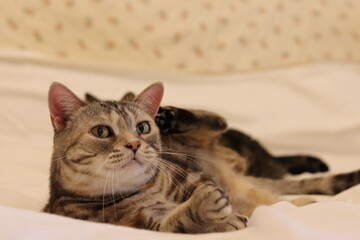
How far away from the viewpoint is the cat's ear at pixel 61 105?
1.06 m

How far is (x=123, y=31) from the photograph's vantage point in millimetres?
2201

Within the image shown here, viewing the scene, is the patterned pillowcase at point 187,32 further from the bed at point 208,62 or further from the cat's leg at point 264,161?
the cat's leg at point 264,161

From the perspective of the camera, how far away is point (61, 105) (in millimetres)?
1079

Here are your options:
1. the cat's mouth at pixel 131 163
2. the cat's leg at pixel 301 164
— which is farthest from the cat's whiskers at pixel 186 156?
the cat's leg at pixel 301 164

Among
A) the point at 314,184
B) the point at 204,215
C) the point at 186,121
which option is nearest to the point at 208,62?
the point at 314,184

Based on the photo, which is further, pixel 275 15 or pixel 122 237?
pixel 275 15

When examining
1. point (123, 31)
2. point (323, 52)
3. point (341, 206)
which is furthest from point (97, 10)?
point (341, 206)

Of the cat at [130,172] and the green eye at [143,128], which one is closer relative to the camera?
the cat at [130,172]

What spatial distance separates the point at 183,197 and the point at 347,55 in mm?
1641

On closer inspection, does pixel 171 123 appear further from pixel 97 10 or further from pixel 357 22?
pixel 357 22

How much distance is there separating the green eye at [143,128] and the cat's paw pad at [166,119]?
0.24ft

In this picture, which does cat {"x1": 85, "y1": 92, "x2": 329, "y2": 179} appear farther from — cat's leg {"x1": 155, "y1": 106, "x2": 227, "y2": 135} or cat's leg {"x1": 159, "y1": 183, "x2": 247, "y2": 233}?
cat's leg {"x1": 159, "y1": 183, "x2": 247, "y2": 233}

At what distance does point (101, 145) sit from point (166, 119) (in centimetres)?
22

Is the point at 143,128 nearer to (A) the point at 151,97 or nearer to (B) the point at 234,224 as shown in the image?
(A) the point at 151,97
